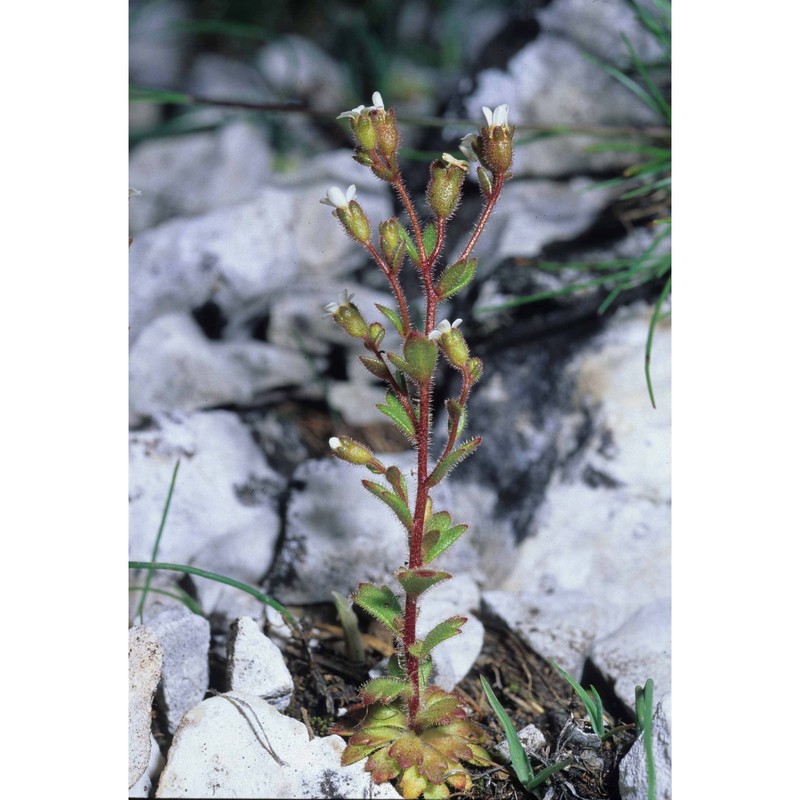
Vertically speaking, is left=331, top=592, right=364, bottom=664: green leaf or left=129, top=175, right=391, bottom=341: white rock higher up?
left=129, top=175, right=391, bottom=341: white rock

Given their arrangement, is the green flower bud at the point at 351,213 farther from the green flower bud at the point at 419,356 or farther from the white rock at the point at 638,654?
the white rock at the point at 638,654

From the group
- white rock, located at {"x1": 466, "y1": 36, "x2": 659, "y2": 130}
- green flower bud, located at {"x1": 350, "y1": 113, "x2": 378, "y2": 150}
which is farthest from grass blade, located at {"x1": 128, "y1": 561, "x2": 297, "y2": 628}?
white rock, located at {"x1": 466, "y1": 36, "x2": 659, "y2": 130}

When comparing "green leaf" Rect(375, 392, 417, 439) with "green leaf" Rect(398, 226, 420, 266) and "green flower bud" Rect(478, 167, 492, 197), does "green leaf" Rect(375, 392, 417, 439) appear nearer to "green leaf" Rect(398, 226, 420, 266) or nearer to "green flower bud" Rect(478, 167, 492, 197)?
"green leaf" Rect(398, 226, 420, 266)

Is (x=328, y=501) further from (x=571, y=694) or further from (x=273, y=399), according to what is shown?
(x=571, y=694)

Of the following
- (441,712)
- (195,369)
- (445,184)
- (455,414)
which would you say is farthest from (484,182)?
(195,369)

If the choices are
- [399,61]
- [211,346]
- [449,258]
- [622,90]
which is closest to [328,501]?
[211,346]

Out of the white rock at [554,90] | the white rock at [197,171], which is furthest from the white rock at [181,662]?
the white rock at [554,90]
